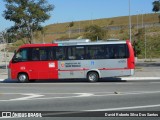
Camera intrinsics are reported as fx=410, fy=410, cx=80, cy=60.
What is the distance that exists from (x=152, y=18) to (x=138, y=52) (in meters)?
73.3

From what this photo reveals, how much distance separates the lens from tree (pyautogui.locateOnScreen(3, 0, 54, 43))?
36375 millimetres

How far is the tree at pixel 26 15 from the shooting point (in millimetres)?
36375

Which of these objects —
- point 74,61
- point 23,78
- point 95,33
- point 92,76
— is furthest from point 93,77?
point 95,33

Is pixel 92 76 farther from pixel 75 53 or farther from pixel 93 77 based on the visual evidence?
pixel 75 53

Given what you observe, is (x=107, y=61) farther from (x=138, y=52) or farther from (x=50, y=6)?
(x=138, y=52)

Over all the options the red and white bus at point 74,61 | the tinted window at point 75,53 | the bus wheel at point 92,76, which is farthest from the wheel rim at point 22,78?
the bus wheel at point 92,76

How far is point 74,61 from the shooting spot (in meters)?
25.7

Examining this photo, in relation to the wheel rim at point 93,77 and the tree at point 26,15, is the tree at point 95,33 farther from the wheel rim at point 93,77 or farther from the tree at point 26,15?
the wheel rim at point 93,77

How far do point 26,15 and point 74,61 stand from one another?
12365 millimetres

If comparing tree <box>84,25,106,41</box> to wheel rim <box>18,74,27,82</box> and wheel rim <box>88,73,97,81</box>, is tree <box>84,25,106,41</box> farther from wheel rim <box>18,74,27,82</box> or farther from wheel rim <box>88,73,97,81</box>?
wheel rim <box>88,73,97,81</box>

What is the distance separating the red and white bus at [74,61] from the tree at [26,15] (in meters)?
10.6

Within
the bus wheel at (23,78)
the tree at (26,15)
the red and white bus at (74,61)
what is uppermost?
the tree at (26,15)

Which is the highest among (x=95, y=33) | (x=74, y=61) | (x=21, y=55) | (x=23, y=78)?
(x=95, y=33)

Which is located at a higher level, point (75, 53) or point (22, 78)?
point (75, 53)
